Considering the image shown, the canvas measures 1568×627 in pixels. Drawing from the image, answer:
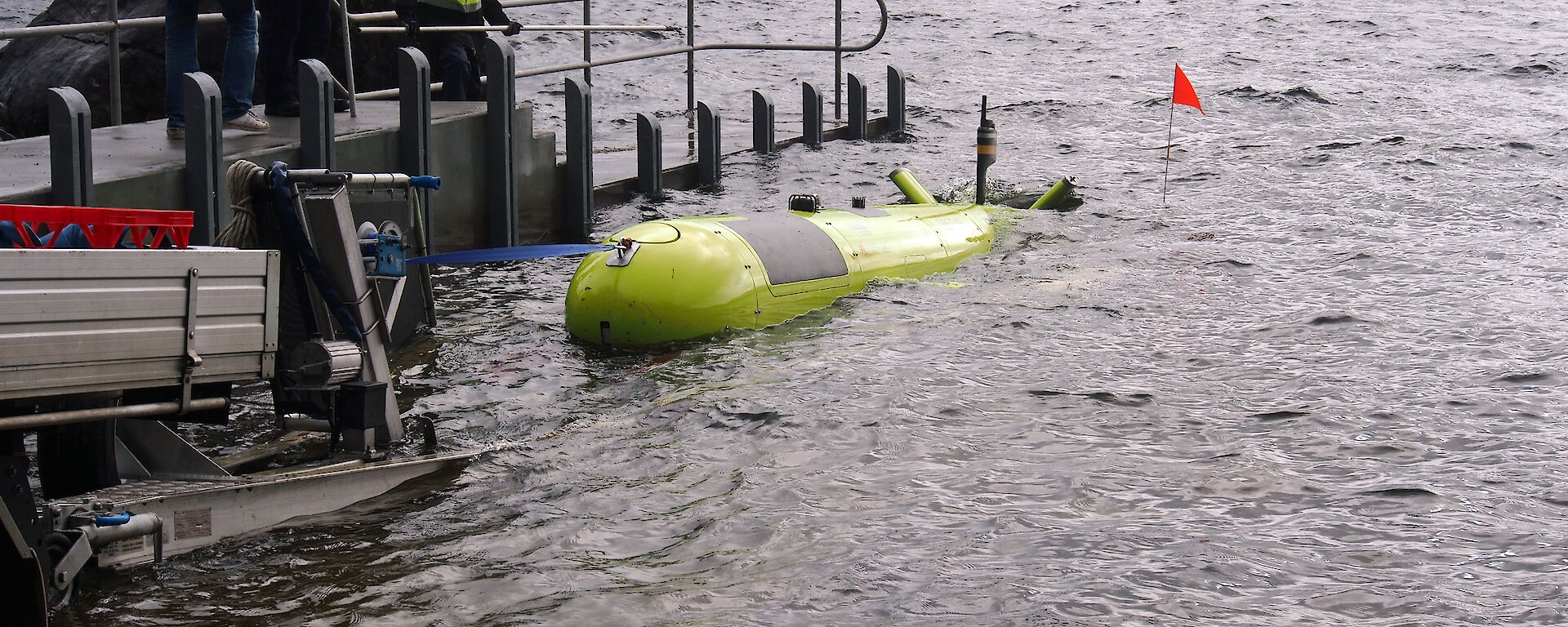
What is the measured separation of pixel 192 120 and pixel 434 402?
185 centimetres

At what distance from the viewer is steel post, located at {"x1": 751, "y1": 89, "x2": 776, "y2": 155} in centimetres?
1418

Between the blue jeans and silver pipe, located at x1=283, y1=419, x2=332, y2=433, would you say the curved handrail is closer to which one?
the blue jeans

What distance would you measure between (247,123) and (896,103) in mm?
10508

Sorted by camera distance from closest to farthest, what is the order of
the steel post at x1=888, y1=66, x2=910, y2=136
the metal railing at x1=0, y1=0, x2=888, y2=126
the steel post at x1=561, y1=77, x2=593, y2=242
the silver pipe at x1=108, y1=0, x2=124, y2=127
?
the metal railing at x1=0, y1=0, x2=888, y2=126 → the silver pipe at x1=108, y1=0, x2=124, y2=127 → the steel post at x1=561, y1=77, x2=593, y2=242 → the steel post at x1=888, y1=66, x2=910, y2=136

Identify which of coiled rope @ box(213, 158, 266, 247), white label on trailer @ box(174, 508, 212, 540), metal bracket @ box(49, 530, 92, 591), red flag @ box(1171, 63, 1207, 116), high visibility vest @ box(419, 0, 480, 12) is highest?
high visibility vest @ box(419, 0, 480, 12)

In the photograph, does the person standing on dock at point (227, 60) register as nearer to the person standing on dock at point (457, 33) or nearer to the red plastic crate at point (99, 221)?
the person standing on dock at point (457, 33)

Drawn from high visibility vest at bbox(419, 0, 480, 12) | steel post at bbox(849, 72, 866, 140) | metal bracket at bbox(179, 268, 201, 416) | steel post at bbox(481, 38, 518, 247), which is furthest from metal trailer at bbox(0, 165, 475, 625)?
steel post at bbox(849, 72, 866, 140)

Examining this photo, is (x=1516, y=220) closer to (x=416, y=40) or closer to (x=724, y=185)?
(x=724, y=185)

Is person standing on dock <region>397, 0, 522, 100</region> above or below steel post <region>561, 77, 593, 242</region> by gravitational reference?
above

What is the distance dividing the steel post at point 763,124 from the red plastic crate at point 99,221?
34.6 ft

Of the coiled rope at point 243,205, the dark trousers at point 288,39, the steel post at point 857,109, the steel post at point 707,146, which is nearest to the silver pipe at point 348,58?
the dark trousers at point 288,39

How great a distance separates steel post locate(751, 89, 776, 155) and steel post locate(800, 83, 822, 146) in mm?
790

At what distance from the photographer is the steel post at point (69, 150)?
19.1 ft

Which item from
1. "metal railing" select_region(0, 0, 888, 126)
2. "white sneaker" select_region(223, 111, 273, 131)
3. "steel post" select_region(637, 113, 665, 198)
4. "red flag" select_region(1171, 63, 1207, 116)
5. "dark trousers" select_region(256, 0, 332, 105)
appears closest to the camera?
"metal railing" select_region(0, 0, 888, 126)
